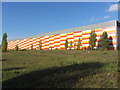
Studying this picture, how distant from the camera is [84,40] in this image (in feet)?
90.2

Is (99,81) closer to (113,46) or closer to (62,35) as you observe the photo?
(113,46)

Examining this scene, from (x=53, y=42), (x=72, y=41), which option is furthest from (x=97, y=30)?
(x=53, y=42)

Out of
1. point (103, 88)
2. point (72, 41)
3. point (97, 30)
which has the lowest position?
point (103, 88)

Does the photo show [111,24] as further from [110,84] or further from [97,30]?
[110,84]

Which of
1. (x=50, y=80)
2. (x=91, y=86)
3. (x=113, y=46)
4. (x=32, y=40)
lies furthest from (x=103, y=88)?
(x=32, y=40)

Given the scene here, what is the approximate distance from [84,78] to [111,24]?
2251cm

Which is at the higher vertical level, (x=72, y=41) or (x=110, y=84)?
(x=72, y=41)

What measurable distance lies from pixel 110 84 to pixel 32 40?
4235 centimetres

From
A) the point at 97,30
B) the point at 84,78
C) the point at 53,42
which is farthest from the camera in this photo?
the point at 53,42

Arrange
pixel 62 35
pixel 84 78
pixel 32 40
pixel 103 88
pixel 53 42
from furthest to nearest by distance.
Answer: pixel 32 40, pixel 53 42, pixel 62 35, pixel 84 78, pixel 103 88

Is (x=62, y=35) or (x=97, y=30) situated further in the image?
(x=62, y=35)

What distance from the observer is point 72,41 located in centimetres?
3012

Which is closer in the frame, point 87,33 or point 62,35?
point 87,33

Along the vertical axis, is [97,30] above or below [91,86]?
above
